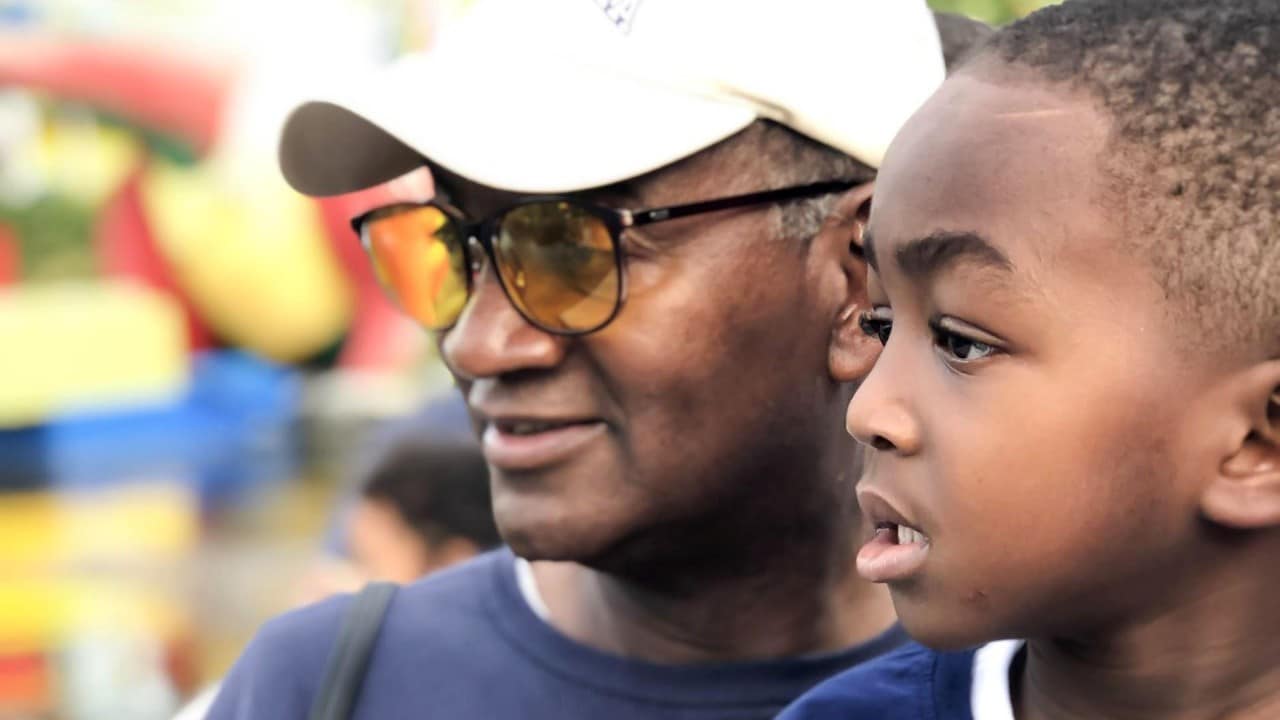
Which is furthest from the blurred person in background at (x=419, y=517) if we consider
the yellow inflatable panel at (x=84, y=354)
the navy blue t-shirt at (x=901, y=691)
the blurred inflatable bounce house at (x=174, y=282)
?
the yellow inflatable panel at (x=84, y=354)

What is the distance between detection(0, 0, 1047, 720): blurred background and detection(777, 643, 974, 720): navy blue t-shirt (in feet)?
28.8

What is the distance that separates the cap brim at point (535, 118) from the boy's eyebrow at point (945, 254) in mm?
555

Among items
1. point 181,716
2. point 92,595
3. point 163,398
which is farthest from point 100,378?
point 181,716

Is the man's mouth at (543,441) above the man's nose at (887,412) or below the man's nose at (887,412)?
below

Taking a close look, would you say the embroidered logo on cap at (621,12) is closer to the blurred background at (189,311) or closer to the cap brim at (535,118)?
the cap brim at (535,118)

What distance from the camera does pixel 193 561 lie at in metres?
10.7

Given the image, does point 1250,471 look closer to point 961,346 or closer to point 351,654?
point 961,346

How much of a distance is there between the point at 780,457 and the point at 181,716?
1.08 meters

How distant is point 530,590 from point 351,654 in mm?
258

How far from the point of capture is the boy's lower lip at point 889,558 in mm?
1757

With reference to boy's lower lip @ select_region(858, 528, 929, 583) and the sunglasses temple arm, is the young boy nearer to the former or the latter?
boy's lower lip @ select_region(858, 528, 929, 583)

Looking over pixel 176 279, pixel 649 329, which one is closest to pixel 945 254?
pixel 649 329

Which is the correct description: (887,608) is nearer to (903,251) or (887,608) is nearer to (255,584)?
(903,251)

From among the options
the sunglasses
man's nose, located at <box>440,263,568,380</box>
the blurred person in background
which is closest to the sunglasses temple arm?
the sunglasses
